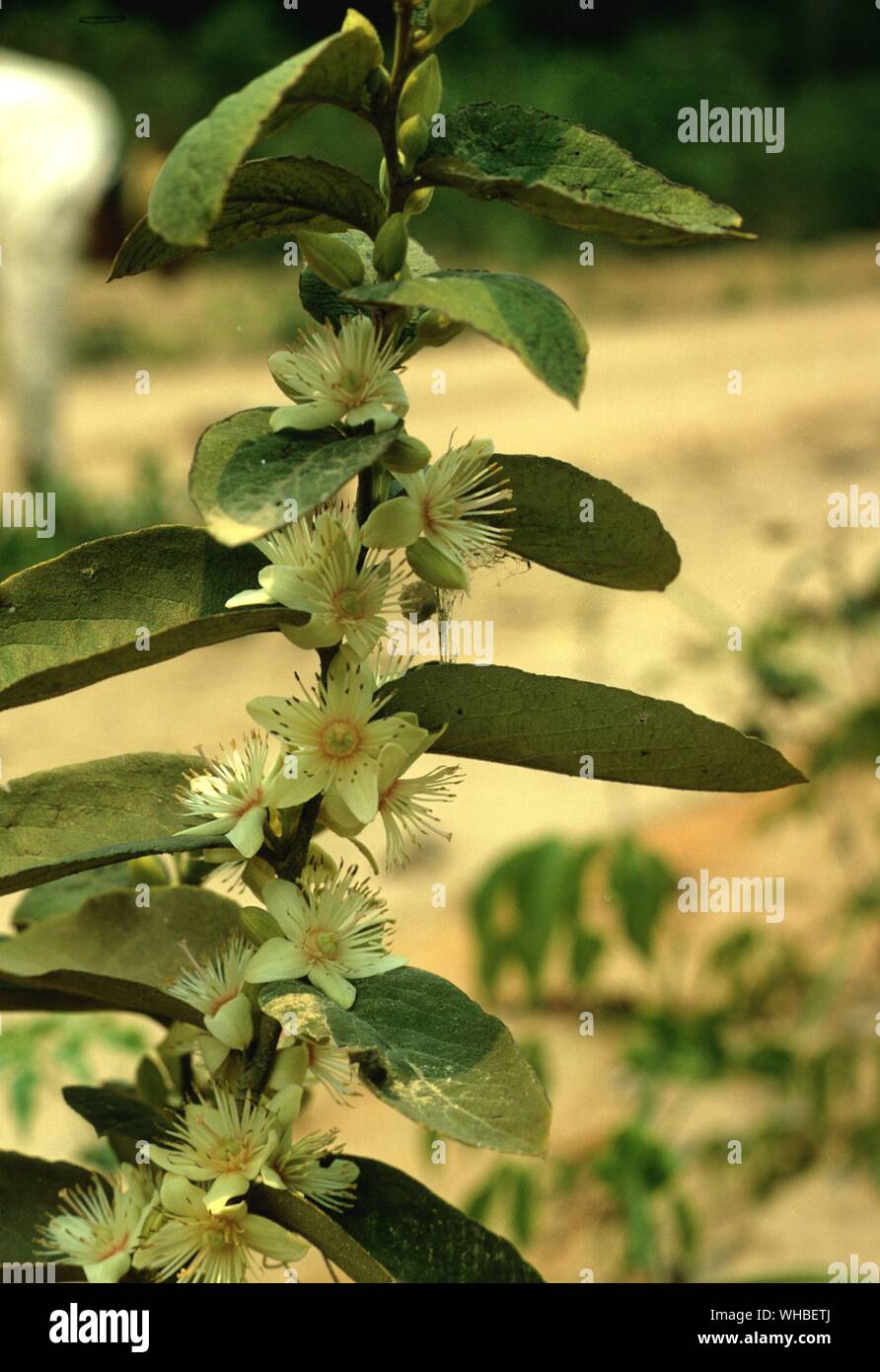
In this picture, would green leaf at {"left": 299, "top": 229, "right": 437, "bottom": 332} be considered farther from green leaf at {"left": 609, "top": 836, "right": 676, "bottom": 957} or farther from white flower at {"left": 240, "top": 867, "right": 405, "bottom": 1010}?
green leaf at {"left": 609, "top": 836, "right": 676, "bottom": 957}

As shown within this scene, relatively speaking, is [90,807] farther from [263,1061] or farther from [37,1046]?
[37,1046]

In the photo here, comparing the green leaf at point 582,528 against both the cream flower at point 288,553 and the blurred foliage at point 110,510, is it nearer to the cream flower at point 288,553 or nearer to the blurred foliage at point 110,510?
the cream flower at point 288,553

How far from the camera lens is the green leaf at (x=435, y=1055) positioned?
405 mm

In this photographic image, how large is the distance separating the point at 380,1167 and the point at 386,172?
0.29 meters

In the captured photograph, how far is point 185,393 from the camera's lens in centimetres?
652

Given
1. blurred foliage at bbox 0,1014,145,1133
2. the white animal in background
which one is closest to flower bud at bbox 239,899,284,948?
blurred foliage at bbox 0,1014,145,1133

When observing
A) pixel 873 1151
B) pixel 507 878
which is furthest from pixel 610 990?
pixel 507 878

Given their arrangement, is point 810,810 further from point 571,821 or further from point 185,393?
point 185,393

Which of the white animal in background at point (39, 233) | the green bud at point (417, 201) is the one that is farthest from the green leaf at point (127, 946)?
the white animal in background at point (39, 233)

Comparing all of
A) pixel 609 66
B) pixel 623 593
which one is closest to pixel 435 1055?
pixel 623 593

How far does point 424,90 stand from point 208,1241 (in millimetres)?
322

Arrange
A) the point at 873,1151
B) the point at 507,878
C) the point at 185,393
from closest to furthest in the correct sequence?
the point at 507,878, the point at 873,1151, the point at 185,393

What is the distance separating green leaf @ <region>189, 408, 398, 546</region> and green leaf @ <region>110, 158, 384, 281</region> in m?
0.05

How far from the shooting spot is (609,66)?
23.4 feet
